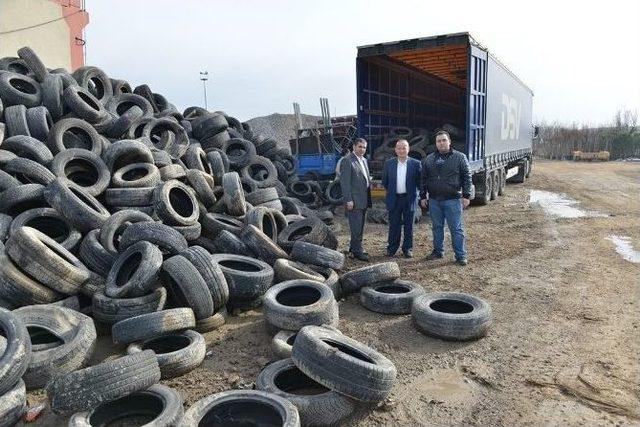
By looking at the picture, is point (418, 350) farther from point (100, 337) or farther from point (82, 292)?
point (82, 292)

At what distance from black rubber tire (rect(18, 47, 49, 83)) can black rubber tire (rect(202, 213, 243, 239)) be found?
577 centimetres

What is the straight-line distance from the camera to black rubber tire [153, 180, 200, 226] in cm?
602

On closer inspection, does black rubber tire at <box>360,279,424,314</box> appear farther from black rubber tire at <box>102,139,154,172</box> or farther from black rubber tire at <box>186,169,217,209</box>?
black rubber tire at <box>102,139,154,172</box>

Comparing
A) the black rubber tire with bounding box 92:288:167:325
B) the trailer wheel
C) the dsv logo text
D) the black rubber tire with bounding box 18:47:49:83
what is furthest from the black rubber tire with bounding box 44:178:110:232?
the dsv logo text

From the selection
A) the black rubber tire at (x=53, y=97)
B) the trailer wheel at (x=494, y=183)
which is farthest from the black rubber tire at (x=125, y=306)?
the trailer wheel at (x=494, y=183)

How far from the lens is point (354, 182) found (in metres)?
7.26

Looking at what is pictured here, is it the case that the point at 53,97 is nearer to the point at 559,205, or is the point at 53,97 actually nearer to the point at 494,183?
the point at 494,183

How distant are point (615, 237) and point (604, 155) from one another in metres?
32.4

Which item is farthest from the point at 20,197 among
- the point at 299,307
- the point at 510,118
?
the point at 510,118

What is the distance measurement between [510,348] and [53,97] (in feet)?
28.3

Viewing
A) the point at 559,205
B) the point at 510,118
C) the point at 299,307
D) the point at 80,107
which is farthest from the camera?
the point at 510,118

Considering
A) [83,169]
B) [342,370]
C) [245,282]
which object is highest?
[83,169]

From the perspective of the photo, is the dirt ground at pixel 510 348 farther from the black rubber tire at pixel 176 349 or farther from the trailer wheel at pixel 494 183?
the trailer wheel at pixel 494 183

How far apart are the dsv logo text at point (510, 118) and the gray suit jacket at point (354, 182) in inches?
341
